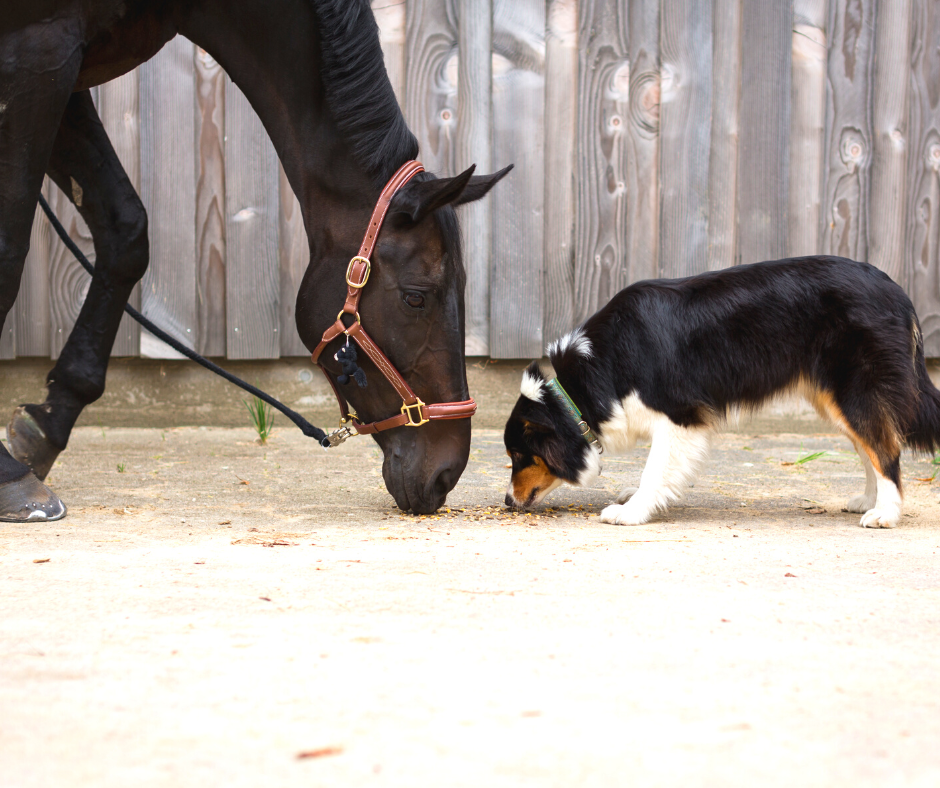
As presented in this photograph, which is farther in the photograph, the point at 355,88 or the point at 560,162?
the point at 560,162

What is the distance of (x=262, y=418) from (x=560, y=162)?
2007 mm

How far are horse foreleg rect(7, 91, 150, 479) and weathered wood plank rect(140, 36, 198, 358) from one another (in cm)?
149

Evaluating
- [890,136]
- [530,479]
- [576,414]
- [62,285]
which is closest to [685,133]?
[890,136]

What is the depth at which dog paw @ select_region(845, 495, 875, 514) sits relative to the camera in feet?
9.92

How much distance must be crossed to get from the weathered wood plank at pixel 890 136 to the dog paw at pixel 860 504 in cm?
206

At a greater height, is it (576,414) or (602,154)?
(602,154)

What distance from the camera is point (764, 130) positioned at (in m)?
4.61

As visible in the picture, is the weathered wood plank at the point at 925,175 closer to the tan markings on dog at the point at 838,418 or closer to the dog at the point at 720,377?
the dog at the point at 720,377

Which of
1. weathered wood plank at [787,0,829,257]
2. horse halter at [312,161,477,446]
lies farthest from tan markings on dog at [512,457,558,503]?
weathered wood plank at [787,0,829,257]

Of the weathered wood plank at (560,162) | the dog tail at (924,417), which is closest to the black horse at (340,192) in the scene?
the dog tail at (924,417)

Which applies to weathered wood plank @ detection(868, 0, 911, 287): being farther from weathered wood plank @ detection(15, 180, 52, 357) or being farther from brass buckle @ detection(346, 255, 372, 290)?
weathered wood plank @ detection(15, 180, 52, 357)

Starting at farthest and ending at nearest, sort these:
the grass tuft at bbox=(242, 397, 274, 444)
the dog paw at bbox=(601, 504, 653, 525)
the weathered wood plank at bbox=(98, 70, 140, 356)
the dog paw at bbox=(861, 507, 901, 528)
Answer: the weathered wood plank at bbox=(98, 70, 140, 356) → the grass tuft at bbox=(242, 397, 274, 444) → the dog paw at bbox=(601, 504, 653, 525) → the dog paw at bbox=(861, 507, 901, 528)

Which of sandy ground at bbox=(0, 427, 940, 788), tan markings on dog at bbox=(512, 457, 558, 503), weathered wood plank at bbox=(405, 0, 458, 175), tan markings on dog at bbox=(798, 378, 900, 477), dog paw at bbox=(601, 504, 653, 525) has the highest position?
weathered wood plank at bbox=(405, 0, 458, 175)

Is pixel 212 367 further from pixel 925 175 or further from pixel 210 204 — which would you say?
pixel 925 175
